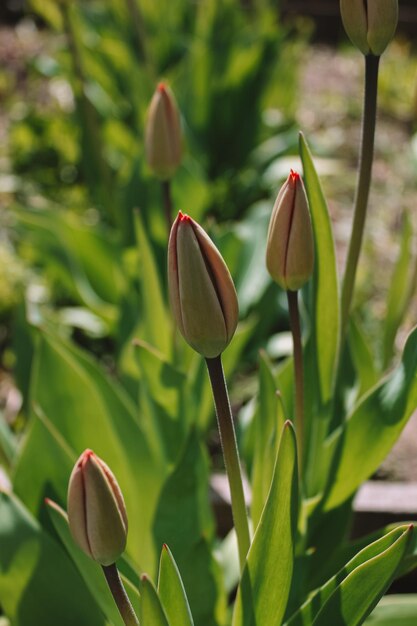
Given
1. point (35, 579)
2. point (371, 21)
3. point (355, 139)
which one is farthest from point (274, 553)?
point (355, 139)

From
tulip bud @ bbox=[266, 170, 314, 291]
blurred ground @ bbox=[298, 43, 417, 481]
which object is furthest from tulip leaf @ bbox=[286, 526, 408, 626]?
blurred ground @ bbox=[298, 43, 417, 481]

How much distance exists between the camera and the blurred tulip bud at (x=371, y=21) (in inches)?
28.3

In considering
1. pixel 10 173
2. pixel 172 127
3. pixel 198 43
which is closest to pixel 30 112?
pixel 10 173

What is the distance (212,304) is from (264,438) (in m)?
0.43

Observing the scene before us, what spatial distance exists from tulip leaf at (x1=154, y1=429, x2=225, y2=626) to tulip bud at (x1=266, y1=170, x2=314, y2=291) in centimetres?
29

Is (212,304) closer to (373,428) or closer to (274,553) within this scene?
(274,553)

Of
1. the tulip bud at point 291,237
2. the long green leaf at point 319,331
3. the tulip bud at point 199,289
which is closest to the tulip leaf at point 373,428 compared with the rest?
the long green leaf at point 319,331

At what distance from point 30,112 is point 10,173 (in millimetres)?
223

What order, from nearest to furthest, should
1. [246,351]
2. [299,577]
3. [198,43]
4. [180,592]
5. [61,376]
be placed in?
[180,592]
[299,577]
[61,376]
[246,351]
[198,43]

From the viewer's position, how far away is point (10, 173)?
260 centimetres

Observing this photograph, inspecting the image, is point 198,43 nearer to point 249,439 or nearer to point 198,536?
point 249,439

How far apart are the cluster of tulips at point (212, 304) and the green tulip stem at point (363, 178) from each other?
0.02 metres

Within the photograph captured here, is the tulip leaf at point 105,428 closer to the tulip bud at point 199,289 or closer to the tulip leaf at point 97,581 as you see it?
the tulip leaf at point 97,581

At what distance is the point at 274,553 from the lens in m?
0.76
